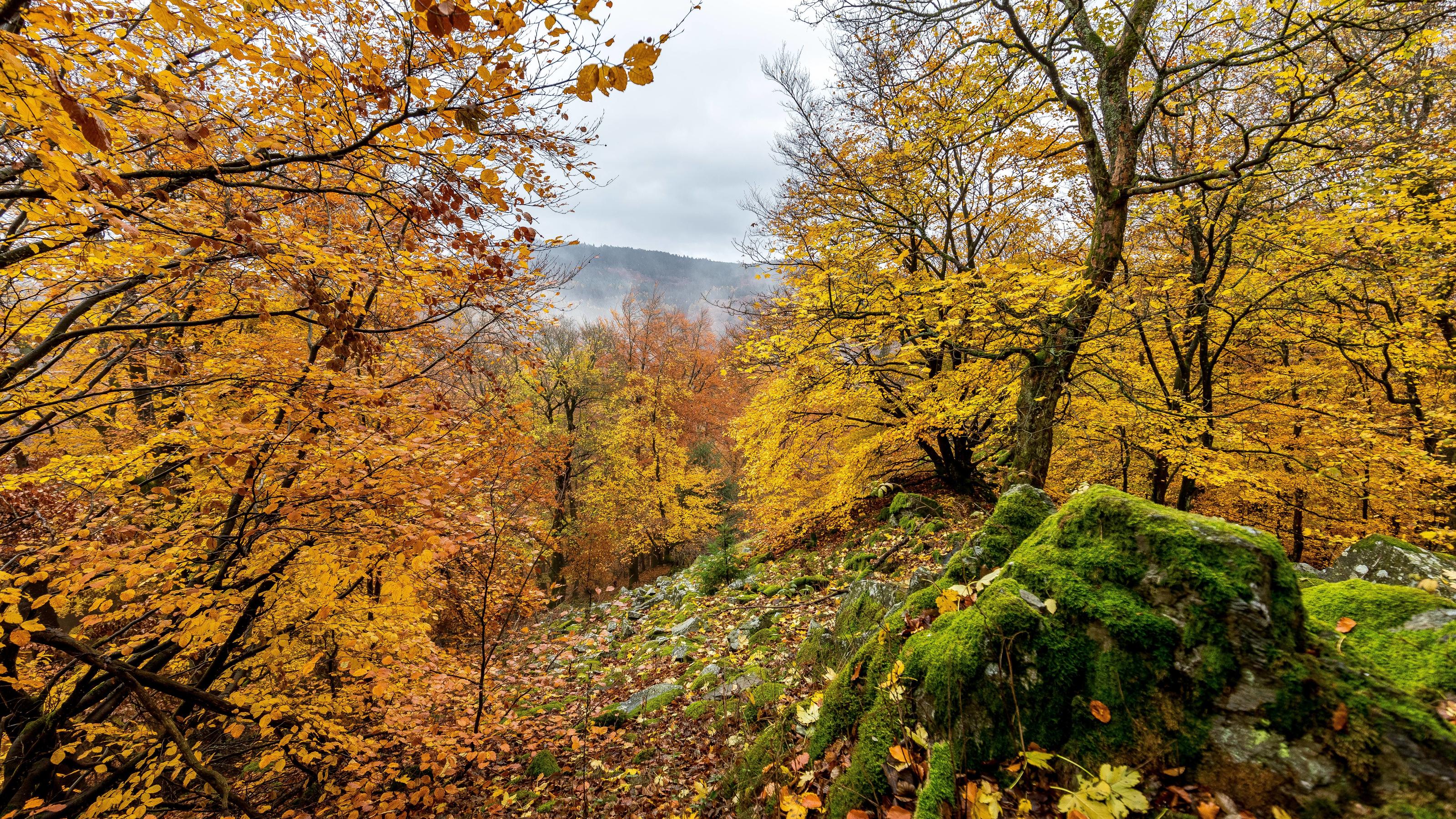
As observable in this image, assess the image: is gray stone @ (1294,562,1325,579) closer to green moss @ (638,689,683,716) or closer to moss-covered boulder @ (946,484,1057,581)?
moss-covered boulder @ (946,484,1057,581)

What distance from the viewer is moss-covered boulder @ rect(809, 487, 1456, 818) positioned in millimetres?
1727

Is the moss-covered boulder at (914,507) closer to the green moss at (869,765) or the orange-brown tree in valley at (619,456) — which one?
the green moss at (869,765)

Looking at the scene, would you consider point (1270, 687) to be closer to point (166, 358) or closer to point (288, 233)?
point (288, 233)

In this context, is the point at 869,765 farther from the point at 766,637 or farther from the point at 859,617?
the point at 766,637

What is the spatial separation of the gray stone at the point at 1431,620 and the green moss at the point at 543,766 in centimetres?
668

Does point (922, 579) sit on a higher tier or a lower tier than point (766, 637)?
higher

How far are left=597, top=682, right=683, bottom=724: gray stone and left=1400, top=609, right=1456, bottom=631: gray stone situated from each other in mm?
6162

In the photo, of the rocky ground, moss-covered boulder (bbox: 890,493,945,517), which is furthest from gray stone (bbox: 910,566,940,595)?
moss-covered boulder (bbox: 890,493,945,517)

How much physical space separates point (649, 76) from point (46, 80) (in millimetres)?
2455

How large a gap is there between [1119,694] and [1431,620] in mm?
1249

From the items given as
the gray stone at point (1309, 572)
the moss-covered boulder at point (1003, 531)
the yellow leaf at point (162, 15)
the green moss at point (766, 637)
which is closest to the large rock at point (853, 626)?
the moss-covered boulder at point (1003, 531)

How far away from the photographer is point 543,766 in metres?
5.51

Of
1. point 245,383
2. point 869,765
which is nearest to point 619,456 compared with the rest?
point 245,383

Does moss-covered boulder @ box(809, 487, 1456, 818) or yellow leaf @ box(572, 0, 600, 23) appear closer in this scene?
moss-covered boulder @ box(809, 487, 1456, 818)
